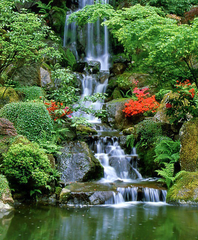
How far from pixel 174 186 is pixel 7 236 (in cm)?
485

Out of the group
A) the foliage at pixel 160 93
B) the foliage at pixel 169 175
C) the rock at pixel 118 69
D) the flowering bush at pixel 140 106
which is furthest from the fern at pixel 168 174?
the rock at pixel 118 69

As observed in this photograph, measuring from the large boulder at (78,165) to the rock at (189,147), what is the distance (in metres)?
2.87

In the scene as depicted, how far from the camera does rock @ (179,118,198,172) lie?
27.7 feet

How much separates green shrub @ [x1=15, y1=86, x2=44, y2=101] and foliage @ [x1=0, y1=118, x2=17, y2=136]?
3979 mm

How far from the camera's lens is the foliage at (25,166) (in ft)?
23.7

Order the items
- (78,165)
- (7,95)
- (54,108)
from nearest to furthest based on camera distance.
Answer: (78,165), (54,108), (7,95)

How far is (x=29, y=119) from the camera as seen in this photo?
891cm

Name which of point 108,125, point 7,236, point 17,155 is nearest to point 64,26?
point 108,125

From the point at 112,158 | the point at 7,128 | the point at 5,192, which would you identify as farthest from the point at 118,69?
the point at 5,192

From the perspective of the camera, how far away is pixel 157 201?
308 inches

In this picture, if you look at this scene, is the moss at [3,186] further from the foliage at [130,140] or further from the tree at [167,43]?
the tree at [167,43]

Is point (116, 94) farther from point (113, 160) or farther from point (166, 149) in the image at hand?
point (166, 149)

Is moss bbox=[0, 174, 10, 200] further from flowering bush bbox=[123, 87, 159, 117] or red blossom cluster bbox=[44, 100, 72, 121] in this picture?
flowering bush bbox=[123, 87, 159, 117]

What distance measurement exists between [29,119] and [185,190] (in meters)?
5.35
